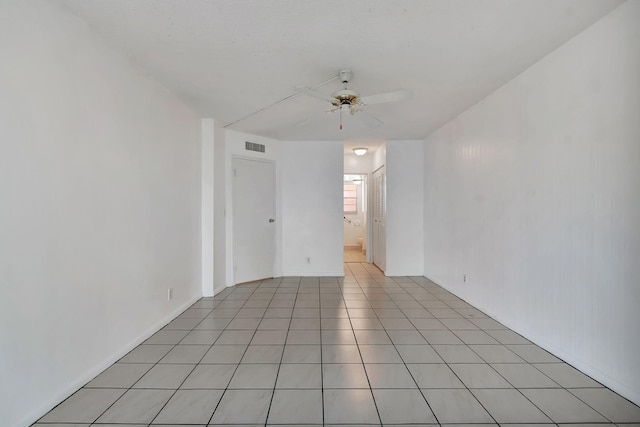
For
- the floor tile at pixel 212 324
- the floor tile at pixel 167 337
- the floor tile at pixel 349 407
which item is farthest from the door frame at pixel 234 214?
the floor tile at pixel 349 407

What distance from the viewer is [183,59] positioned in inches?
93.2

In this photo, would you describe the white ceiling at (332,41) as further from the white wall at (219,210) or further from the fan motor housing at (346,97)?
the white wall at (219,210)

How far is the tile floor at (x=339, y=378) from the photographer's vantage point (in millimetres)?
1629

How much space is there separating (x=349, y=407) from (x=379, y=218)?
4.35 metres

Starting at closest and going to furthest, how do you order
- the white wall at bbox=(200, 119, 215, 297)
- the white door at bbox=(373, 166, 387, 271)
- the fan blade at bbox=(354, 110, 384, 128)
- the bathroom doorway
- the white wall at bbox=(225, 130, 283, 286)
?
the fan blade at bbox=(354, 110, 384, 128)
the white wall at bbox=(200, 119, 215, 297)
the white wall at bbox=(225, 130, 283, 286)
the white door at bbox=(373, 166, 387, 271)
the bathroom doorway

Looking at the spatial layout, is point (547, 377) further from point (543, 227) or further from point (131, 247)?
point (131, 247)

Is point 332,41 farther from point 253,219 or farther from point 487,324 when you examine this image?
point 253,219

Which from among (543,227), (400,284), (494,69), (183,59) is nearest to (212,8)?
(183,59)

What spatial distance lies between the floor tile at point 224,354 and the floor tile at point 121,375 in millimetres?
403

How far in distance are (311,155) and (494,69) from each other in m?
3.05

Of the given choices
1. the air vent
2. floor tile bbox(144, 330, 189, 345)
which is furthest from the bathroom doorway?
floor tile bbox(144, 330, 189, 345)

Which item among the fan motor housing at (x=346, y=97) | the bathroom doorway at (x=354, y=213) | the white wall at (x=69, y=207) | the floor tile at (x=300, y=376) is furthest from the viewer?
the bathroom doorway at (x=354, y=213)

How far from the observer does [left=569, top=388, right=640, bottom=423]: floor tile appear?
161cm

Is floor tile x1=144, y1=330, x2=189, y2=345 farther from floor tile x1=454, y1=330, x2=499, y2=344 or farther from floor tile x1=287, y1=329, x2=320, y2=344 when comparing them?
floor tile x1=454, y1=330, x2=499, y2=344
